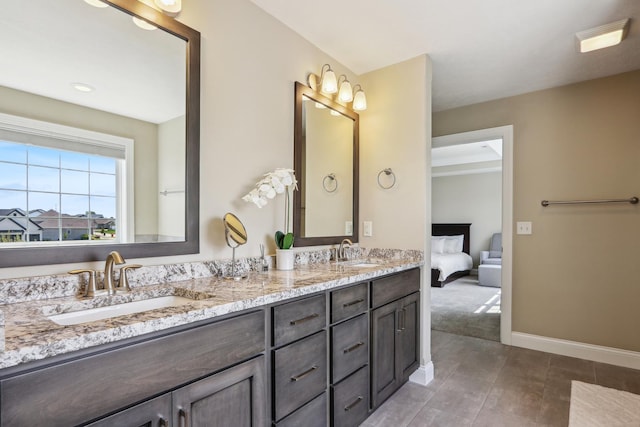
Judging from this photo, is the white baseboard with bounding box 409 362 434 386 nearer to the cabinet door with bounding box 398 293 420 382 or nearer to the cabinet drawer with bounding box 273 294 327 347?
the cabinet door with bounding box 398 293 420 382

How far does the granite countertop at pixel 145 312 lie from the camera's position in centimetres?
75

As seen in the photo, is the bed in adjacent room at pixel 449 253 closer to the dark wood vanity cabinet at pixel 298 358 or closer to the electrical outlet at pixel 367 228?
the electrical outlet at pixel 367 228

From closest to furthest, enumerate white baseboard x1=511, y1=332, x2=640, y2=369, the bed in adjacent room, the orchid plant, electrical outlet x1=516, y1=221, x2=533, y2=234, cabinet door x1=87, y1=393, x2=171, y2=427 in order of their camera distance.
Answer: cabinet door x1=87, y1=393, x2=171, y2=427 → the orchid plant → white baseboard x1=511, y1=332, x2=640, y2=369 → electrical outlet x1=516, y1=221, x2=533, y2=234 → the bed in adjacent room

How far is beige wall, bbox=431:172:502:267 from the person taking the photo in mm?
7254

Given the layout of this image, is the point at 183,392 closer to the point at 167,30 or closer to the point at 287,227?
the point at 287,227

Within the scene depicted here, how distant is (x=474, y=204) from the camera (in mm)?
7488

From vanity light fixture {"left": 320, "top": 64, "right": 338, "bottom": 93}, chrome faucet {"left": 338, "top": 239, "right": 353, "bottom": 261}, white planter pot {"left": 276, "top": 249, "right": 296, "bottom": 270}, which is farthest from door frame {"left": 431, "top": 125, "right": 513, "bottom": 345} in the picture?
white planter pot {"left": 276, "top": 249, "right": 296, "bottom": 270}

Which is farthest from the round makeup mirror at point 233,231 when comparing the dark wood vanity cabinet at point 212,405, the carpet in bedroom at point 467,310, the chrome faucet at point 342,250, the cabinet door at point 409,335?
the carpet in bedroom at point 467,310

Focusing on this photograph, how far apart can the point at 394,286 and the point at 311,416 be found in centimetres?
92

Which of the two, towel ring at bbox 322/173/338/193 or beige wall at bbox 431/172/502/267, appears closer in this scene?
towel ring at bbox 322/173/338/193

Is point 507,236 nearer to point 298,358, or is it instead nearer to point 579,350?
point 579,350

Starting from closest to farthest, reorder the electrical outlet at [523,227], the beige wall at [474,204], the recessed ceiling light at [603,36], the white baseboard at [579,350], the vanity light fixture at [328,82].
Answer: the recessed ceiling light at [603,36] → the vanity light fixture at [328,82] → the white baseboard at [579,350] → the electrical outlet at [523,227] → the beige wall at [474,204]

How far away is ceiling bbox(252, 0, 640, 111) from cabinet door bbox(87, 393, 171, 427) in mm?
2002

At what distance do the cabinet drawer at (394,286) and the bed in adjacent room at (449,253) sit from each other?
3.67 metres
